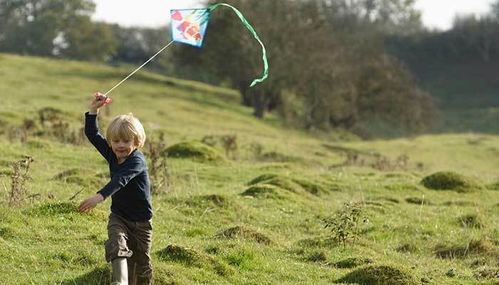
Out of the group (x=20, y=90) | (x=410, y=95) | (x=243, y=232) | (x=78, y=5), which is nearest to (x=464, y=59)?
(x=410, y=95)

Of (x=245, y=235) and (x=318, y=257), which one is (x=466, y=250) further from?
(x=245, y=235)

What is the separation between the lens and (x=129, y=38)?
359 feet

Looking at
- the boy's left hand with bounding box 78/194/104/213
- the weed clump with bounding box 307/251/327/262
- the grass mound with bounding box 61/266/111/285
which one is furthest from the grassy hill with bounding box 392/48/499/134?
the boy's left hand with bounding box 78/194/104/213

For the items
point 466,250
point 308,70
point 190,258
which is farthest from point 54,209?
point 308,70

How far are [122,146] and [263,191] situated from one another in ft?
31.4

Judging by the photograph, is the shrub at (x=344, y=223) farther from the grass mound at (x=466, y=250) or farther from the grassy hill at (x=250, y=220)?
the grass mound at (x=466, y=250)

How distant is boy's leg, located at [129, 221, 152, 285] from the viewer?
859 cm

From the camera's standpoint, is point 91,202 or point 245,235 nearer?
point 91,202

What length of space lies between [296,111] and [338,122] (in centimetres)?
348

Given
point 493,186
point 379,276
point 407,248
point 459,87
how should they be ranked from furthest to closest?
point 459,87, point 493,186, point 407,248, point 379,276

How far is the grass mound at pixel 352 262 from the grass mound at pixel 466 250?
2259 millimetres

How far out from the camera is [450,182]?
886 inches

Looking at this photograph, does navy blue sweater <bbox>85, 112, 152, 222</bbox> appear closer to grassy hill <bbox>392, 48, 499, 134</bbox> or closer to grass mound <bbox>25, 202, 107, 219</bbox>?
grass mound <bbox>25, 202, 107, 219</bbox>

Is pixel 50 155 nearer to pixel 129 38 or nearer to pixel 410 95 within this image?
pixel 410 95
